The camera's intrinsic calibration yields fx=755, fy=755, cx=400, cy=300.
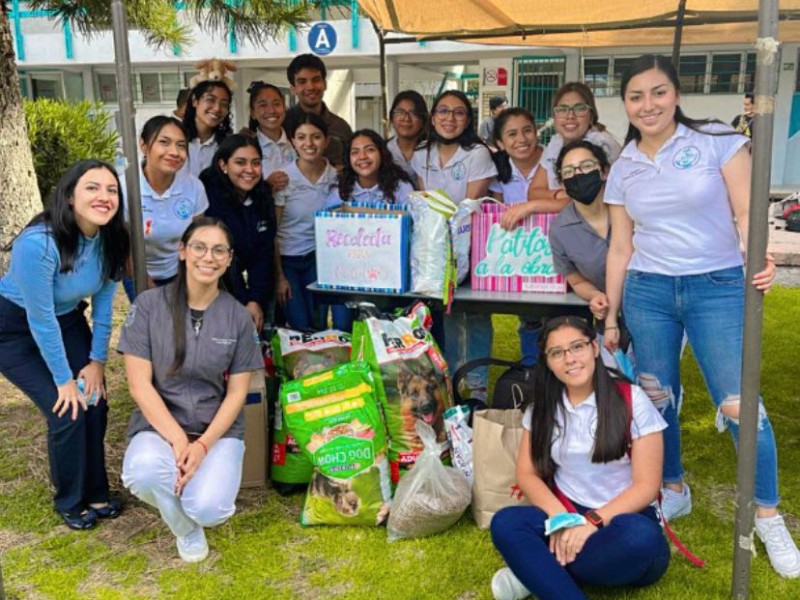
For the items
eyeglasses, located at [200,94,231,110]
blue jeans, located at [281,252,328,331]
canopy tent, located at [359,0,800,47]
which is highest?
canopy tent, located at [359,0,800,47]

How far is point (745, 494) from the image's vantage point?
229cm

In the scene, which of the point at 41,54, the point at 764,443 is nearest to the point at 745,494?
the point at 764,443

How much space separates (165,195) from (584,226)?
1.79 m

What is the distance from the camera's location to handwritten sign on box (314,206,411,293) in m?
3.29

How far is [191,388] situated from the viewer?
285 centimetres

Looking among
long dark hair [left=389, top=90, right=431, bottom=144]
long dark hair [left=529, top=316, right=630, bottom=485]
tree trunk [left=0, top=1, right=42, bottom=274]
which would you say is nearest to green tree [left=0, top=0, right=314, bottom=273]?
tree trunk [left=0, top=1, right=42, bottom=274]

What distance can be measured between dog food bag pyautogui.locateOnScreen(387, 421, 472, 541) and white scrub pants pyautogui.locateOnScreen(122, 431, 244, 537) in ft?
2.05

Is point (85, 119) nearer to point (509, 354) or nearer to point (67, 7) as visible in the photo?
point (67, 7)

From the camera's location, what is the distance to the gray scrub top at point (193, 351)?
2795mm

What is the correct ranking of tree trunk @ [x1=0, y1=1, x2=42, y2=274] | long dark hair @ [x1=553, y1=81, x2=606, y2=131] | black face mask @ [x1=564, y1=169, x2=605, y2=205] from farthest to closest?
tree trunk @ [x1=0, y1=1, x2=42, y2=274], long dark hair @ [x1=553, y1=81, x2=606, y2=131], black face mask @ [x1=564, y1=169, x2=605, y2=205]

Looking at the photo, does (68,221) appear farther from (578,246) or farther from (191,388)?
(578,246)

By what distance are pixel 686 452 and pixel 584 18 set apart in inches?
131

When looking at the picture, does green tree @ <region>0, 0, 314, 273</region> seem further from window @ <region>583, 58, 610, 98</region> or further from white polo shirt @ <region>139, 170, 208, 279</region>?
window @ <region>583, 58, 610, 98</region>

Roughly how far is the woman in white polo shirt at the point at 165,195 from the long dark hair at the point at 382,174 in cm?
68
